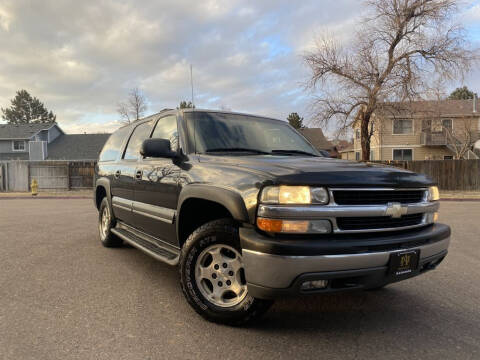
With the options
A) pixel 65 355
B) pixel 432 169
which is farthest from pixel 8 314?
pixel 432 169

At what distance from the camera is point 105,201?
235 inches

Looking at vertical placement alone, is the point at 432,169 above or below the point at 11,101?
below

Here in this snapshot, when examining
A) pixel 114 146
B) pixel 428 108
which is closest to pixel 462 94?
pixel 428 108

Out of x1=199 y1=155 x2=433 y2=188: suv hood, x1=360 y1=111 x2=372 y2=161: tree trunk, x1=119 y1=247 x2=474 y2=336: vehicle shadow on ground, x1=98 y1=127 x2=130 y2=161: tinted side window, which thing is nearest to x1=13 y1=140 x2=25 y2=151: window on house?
x1=360 y1=111 x2=372 y2=161: tree trunk

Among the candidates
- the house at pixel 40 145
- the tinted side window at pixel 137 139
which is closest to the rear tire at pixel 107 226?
the tinted side window at pixel 137 139

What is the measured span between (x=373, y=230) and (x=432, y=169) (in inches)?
816

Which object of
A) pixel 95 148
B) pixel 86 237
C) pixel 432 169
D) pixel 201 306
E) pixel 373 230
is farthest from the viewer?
pixel 95 148

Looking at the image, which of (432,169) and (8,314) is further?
(432,169)

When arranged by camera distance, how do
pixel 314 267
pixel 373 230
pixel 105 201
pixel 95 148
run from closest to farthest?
pixel 314 267 → pixel 373 230 → pixel 105 201 → pixel 95 148

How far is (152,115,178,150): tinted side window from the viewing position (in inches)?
158

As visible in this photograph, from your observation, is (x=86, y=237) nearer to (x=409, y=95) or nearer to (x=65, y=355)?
(x=65, y=355)

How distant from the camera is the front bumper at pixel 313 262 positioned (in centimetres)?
245

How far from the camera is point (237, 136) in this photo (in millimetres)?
3963

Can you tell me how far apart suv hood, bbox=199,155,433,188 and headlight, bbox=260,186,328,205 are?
0.14ft
